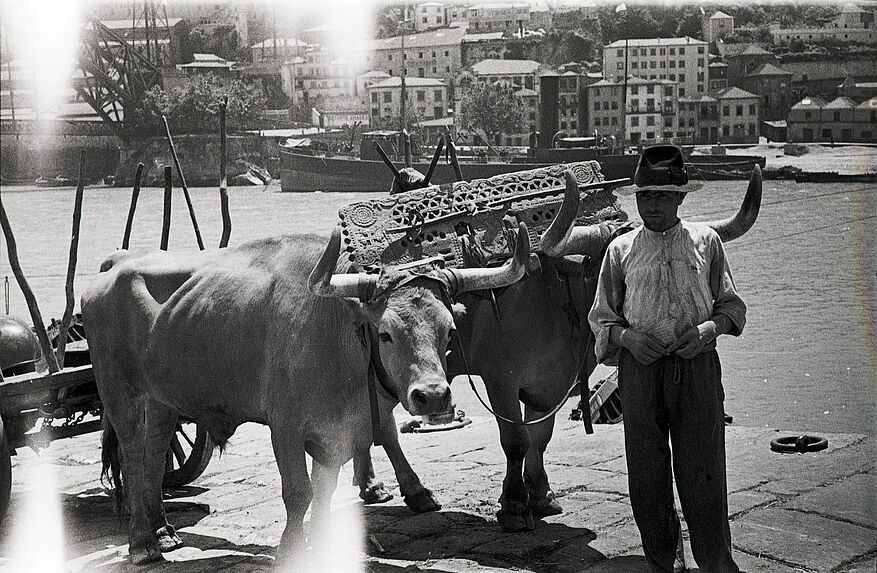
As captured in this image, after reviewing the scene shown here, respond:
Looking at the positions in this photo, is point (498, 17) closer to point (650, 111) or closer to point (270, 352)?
point (650, 111)

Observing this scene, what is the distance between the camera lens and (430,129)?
46.9 feet

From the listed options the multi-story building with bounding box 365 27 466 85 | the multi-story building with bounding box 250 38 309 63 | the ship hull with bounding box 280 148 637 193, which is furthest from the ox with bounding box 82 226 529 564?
the multi-story building with bounding box 250 38 309 63

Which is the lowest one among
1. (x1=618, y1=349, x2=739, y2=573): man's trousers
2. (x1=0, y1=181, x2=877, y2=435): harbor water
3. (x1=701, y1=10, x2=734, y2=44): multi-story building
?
(x1=0, y1=181, x2=877, y2=435): harbor water

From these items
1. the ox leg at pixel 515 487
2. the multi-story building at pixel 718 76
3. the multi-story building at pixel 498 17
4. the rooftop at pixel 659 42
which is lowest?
the ox leg at pixel 515 487

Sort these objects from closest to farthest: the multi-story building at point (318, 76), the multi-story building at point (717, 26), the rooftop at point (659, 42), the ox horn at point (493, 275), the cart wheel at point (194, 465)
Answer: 1. the ox horn at point (493, 275)
2. the cart wheel at point (194, 465)
3. the multi-story building at point (717, 26)
4. the rooftop at point (659, 42)
5. the multi-story building at point (318, 76)

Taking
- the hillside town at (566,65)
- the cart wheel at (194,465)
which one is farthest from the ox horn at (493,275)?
the hillside town at (566,65)

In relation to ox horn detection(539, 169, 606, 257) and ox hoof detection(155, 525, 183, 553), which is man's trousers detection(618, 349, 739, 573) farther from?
ox hoof detection(155, 525, 183, 553)

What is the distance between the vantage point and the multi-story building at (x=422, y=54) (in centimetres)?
1249

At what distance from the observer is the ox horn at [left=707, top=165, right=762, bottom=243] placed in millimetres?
4363

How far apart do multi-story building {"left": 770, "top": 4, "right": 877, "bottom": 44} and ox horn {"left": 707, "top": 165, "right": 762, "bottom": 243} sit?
6.95 metres

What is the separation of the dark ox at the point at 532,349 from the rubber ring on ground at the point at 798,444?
1547mm

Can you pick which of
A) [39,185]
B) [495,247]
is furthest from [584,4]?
[39,185]

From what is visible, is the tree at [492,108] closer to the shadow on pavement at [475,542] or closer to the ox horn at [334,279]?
the shadow on pavement at [475,542]

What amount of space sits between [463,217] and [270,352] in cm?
123
